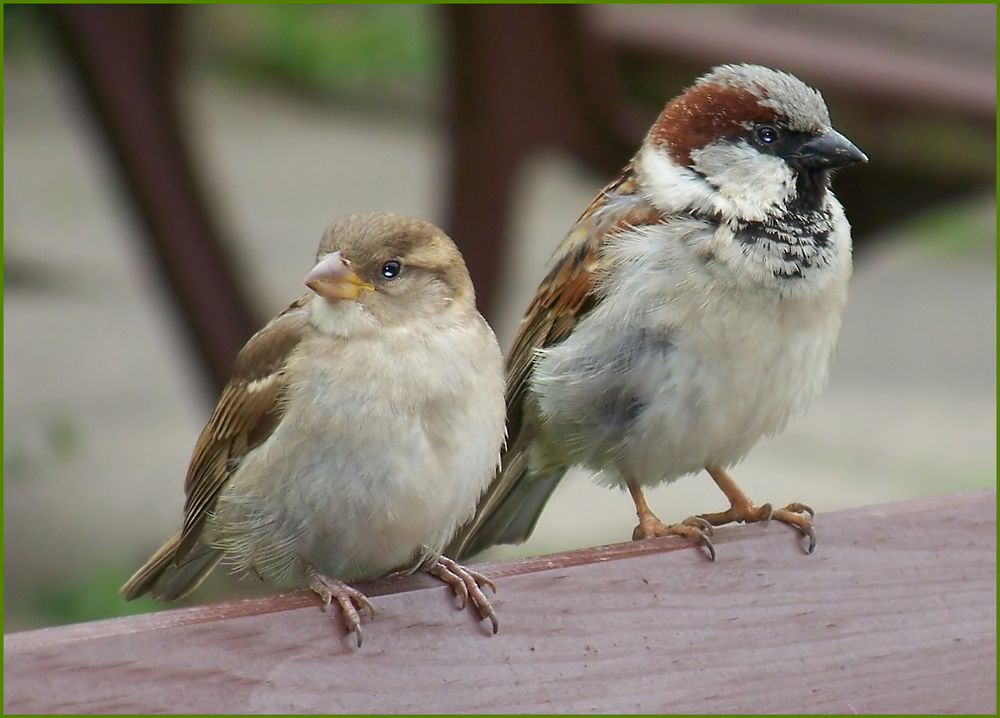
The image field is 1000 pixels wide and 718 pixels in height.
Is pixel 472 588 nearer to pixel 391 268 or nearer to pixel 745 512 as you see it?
pixel 391 268

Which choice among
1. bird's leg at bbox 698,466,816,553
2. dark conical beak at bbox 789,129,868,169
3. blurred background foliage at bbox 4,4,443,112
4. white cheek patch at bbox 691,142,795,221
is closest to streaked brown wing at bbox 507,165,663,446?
white cheek patch at bbox 691,142,795,221

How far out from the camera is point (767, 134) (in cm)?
229

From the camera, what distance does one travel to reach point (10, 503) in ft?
15.9

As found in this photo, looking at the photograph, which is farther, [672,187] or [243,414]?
[672,187]

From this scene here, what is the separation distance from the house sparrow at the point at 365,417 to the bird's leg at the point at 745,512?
1.32 feet

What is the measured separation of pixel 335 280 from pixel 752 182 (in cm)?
71

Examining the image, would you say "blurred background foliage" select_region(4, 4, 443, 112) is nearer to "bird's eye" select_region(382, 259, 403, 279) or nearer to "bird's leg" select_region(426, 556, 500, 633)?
"bird's eye" select_region(382, 259, 403, 279)

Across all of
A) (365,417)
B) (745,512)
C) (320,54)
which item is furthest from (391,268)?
(320,54)

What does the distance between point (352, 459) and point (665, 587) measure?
41 centimetres

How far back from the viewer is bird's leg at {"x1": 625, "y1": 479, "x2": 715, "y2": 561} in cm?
189

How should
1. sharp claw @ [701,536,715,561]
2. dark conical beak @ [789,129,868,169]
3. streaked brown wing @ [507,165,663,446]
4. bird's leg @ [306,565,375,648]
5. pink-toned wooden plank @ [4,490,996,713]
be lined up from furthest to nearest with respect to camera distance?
streaked brown wing @ [507,165,663,446] → dark conical beak @ [789,129,868,169] → sharp claw @ [701,536,715,561] → bird's leg @ [306,565,375,648] → pink-toned wooden plank @ [4,490,996,713]

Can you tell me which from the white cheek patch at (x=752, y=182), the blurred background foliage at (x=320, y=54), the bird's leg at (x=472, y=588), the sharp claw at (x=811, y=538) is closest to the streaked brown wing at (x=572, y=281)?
the white cheek patch at (x=752, y=182)

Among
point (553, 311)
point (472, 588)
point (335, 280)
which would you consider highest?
point (335, 280)

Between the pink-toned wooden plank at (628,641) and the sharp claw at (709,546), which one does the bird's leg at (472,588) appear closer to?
the pink-toned wooden plank at (628,641)
